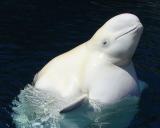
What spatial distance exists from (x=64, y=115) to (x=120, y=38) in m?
1.46

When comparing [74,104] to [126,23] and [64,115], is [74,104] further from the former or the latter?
[126,23]

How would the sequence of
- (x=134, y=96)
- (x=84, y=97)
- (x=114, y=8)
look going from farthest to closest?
(x=114, y=8), (x=134, y=96), (x=84, y=97)

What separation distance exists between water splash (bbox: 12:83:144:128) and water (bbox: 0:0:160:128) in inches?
11.2

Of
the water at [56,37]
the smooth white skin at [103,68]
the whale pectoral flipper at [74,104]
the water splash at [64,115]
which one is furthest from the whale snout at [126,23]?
the water at [56,37]

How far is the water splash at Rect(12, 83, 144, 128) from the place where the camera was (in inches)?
344

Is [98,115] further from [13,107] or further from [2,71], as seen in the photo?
[2,71]

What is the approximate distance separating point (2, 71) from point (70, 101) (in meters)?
2.53

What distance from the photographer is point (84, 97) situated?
8578mm

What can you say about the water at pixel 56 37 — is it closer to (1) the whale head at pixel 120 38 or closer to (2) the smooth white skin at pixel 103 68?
(2) the smooth white skin at pixel 103 68

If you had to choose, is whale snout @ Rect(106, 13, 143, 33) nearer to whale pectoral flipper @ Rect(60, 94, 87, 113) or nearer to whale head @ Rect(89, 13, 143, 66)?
whale head @ Rect(89, 13, 143, 66)

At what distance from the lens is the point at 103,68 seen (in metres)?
9.00

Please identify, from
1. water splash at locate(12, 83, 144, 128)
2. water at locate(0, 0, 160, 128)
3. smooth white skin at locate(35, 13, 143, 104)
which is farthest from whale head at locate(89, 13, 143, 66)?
water at locate(0, 0, 160, 128)

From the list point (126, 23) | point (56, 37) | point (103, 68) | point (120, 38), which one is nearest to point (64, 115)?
point (103, 68)

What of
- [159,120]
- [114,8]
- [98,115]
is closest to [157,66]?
[159,120]
